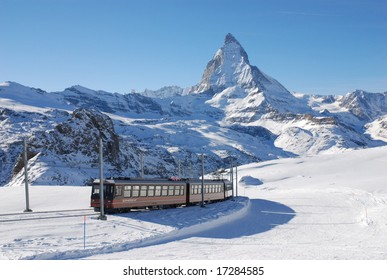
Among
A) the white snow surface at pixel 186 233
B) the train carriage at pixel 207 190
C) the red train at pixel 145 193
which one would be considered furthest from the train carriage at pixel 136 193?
the train carriage at pixel 207 190

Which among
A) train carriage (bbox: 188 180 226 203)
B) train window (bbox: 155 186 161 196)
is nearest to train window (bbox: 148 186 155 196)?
train window (bbox: 155 186 161 196)

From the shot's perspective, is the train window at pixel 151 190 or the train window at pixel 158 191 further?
the train window at pixel 158 191

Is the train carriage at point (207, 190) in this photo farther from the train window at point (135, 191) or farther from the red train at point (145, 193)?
the train window at point (135, 191)

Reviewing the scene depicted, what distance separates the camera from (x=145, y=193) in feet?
133

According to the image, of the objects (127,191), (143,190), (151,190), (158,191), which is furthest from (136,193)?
(158,191)

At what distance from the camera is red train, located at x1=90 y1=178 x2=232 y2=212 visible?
122ft

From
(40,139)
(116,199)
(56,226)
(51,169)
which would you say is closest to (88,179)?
(51,169)

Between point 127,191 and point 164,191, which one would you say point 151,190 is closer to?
point 164,191

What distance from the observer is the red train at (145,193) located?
37.1 metres

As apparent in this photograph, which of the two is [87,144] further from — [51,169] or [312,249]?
[312,249]

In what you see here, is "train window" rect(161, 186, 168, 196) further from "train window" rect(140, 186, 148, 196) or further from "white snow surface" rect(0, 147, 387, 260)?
"train window" rect(140, 186, 148, 196)

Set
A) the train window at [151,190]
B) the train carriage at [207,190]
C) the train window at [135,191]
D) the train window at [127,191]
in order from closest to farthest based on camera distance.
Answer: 1. the train window at [127,191]
2. the train window at [135,191]
3. the train window at [151,190]
4. the train carriage at [207,190]
